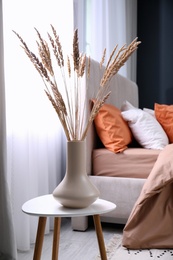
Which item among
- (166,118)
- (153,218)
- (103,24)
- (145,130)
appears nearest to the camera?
(153,218)

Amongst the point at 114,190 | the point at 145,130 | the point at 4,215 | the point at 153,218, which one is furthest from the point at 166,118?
the point at 4,215

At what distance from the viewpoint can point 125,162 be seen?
2.36 metres

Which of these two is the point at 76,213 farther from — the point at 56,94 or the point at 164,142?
the point at 164,142

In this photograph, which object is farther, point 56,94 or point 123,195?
point 123,195

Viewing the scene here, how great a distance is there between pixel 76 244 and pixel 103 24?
245 cm

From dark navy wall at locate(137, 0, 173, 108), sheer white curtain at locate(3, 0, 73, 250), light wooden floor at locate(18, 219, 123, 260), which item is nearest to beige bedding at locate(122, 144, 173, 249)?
light wooden floor at locate(18, 219, 123, 260)

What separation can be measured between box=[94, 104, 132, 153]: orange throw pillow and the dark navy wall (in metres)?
2.45

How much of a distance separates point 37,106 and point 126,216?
3.10 ft

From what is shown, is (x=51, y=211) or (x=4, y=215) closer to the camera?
(x=51, y=211)

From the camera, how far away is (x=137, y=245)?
1.94 meters

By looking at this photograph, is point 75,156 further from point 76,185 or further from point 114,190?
point 114,190

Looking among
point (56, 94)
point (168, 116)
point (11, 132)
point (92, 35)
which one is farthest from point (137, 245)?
point (92, 35)

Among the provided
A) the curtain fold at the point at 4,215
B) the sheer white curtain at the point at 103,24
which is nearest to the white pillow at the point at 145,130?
the sheer white curtain at the point at 103,24

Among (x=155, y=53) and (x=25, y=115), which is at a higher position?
(x=155, y=53)
